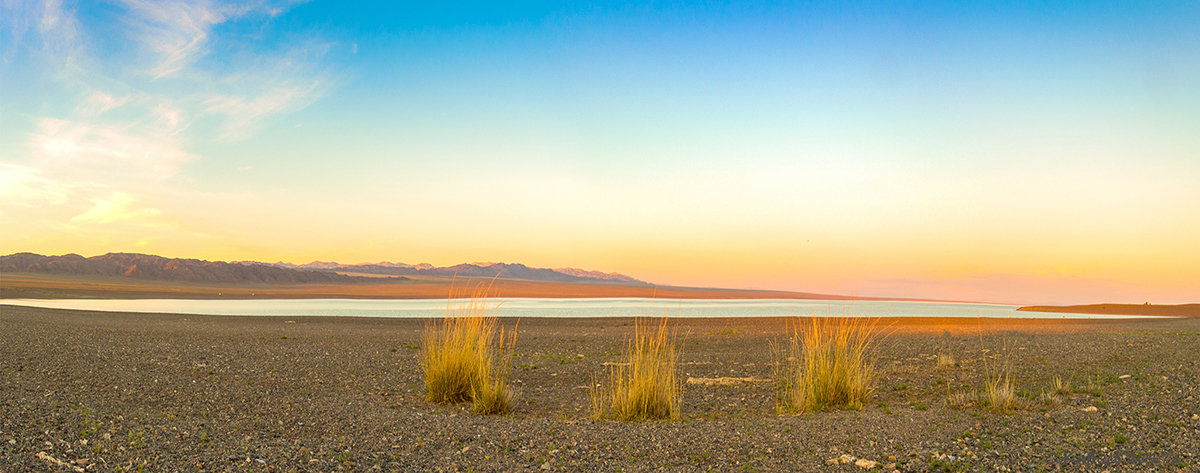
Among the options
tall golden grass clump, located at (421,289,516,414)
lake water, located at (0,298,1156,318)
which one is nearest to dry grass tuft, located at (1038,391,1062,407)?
tall golden grass clump, located at (421,289,516,414)

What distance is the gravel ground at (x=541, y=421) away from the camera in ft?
17.3

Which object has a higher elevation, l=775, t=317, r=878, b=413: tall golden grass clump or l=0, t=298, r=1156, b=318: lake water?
l=775, t=317, r=878, b=413: tall golden grass clump

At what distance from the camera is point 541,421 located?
723 cm

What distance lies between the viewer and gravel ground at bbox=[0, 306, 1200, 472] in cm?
527

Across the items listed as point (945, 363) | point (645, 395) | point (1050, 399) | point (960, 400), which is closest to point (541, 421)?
point (645, 395)

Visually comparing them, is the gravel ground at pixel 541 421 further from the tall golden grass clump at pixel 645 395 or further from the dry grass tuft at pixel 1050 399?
the tall golden grass clump at pixel 645 395

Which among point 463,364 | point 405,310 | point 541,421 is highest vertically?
point 463,364

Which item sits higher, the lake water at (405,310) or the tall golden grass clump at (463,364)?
the tall golden grass clump at (463,364)

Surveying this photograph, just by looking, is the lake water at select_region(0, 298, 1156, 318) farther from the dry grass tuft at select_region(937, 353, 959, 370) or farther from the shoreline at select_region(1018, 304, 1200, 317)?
the dry grass tuft at select_region(937, 353, 959, 370)

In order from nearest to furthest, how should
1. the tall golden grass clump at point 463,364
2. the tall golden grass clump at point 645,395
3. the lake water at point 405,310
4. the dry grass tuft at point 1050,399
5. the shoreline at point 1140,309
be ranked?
the dry grass tuft at point 1050,399
the tall golden grass clump at point 645,395
the tall golden grass clump at point 463,364
the lake water at point 405,310
the shoreline at point 1140,309

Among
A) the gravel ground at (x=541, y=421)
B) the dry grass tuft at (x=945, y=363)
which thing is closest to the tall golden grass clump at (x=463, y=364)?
the gravel ground at (x=541, y=421)

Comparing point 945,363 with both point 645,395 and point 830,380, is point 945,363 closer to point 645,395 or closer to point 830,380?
point 830,380

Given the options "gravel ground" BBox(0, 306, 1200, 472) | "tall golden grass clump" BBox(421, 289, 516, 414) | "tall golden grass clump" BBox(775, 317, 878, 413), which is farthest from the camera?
"tall golden grass clump" BBox(421, 289, 516, 414)

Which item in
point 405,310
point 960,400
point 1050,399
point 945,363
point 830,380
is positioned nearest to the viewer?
point 1050,399
